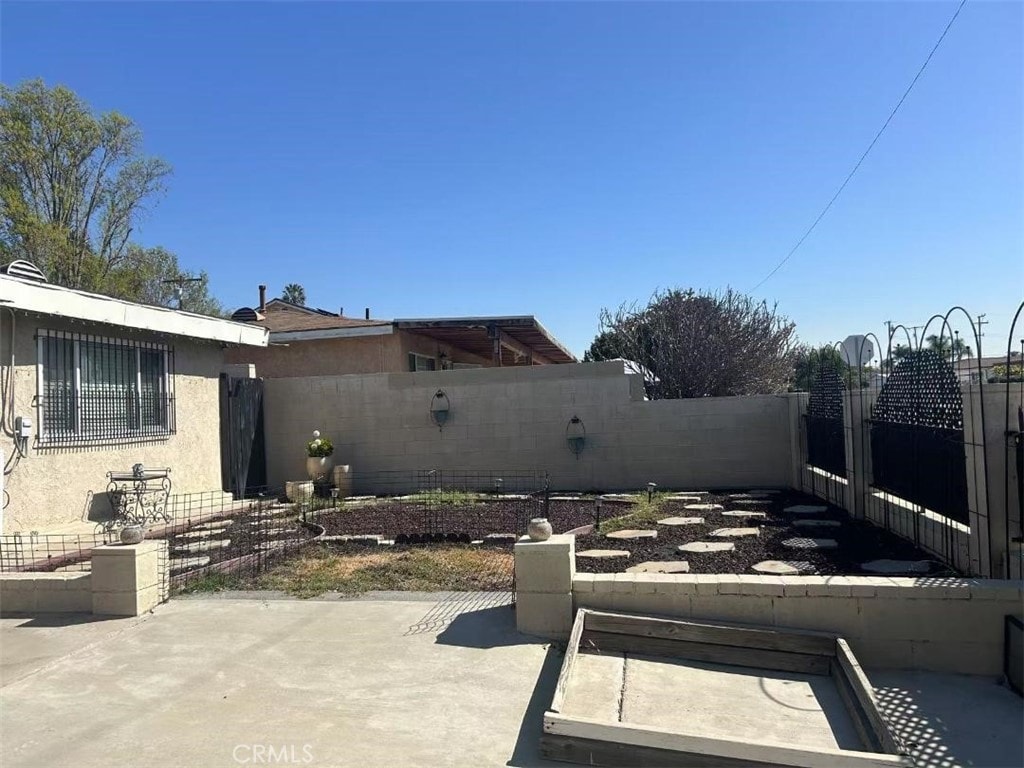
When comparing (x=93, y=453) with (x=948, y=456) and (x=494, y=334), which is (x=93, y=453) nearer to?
(x=494, y=334)

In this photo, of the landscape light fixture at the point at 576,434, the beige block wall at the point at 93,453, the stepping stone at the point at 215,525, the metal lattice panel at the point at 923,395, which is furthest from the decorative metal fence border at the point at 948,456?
the beige block wall at the point at 93,453

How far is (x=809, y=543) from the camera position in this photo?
658 centimetres

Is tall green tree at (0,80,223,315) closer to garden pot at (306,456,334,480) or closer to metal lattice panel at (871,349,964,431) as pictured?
garden pot at (306,456,334,480)

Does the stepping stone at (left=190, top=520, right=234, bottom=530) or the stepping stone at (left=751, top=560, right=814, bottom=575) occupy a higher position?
the stepping stone at (left=751, top=560, right=814, bottom=575)

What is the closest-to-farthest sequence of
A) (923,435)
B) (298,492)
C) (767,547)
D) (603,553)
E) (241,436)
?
(923,435)
(603,553)
(767,547)
(298,492)
(241,436)

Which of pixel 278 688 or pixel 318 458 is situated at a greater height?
pixel 318 458

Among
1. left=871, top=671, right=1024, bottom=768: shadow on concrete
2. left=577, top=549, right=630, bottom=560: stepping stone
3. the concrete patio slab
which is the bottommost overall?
left=871, top=671, right=1024, bottom=768: shadow on concrete

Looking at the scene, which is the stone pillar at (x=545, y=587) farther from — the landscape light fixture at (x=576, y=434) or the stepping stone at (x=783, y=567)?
the landscape light fixture at (x=576, y=434)

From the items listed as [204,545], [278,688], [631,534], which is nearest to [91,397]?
[204,545]

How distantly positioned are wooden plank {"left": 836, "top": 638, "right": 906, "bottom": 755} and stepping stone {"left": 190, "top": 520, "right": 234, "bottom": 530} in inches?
295

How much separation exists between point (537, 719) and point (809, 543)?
14.2 feet

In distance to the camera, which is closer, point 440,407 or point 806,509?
point 806,509

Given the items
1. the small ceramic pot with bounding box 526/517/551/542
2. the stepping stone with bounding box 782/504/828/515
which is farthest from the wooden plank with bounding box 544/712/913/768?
the stepping stone with bounding box 782/504/828/515

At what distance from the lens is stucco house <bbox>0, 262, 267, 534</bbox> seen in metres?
7.47
